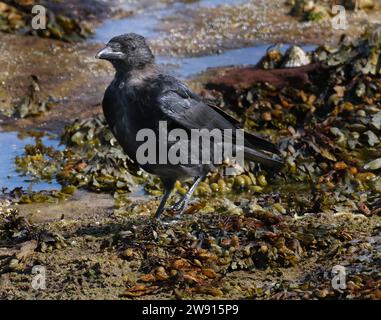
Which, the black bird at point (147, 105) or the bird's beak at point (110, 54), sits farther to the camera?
the bird's beak at point (110, 54)

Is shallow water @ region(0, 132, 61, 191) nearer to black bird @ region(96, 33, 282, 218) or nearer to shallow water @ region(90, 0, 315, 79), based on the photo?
black bird @ region(96, 33, 282, 218)

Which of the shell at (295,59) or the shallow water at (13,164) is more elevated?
the shell at (295,59)

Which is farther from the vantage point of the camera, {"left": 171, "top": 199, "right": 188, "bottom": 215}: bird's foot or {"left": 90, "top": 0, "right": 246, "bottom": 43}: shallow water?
{"left": 90, "top": 0, "right": 246, "bottom": 43}: shallow water

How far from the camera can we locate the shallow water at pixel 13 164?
27.5ft

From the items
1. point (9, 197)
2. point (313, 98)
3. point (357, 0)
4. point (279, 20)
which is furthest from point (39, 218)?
point (357, 0)

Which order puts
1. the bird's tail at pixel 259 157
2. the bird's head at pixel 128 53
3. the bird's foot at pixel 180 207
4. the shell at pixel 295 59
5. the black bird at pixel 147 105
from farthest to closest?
the shell at pixel 295 59
the bird's tail at pixel 259 157
the bird's foot at pixel 180 207
the bird's head at pixel 128 53
the black bird at pixel 147 105

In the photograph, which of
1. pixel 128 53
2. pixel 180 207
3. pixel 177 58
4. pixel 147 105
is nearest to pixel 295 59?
pixel 177 58

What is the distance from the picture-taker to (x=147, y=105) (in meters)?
6.50

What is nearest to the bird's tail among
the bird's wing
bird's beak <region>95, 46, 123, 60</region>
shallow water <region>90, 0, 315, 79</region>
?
the bird's wing

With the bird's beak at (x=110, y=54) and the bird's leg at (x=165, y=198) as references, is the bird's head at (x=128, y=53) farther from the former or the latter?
the bird's leg at (x=165, y=198)

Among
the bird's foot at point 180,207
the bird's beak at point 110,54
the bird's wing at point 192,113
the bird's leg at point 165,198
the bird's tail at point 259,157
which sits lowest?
the bird's foot at point 180,207

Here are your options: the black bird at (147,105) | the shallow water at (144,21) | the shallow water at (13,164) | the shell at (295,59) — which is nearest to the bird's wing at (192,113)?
the black bird at (147,105)

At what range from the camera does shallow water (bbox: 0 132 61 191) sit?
8.39 meters

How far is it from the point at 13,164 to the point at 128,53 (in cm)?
257
